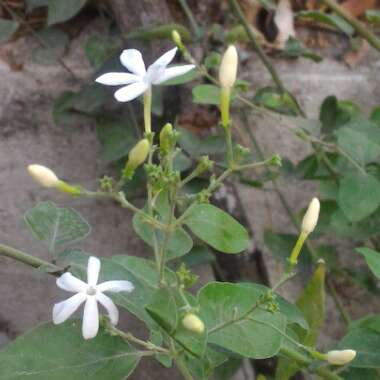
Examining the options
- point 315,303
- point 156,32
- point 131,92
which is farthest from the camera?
point 156,32

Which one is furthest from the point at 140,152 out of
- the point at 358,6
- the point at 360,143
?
the point at 358,6

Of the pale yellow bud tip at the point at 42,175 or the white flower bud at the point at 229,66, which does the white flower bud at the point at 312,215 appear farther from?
the pale yellow bud tip at the point at 42,175

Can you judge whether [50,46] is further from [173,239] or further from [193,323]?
[193,323]

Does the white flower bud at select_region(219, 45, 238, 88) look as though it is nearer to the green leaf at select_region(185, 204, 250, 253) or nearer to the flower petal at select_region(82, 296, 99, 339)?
the green leaf at select_region(185, 204, 250, 253)

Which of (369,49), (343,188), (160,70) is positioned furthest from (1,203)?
(369,49)

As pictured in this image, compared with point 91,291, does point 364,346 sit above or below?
below

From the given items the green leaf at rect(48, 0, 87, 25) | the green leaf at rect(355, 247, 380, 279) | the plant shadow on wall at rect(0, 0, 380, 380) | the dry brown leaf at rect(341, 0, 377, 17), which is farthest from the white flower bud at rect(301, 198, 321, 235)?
the dry brown leaf at rect(341, 0, 377, 17)

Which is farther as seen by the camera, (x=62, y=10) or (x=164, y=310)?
(x=62, y=10)
